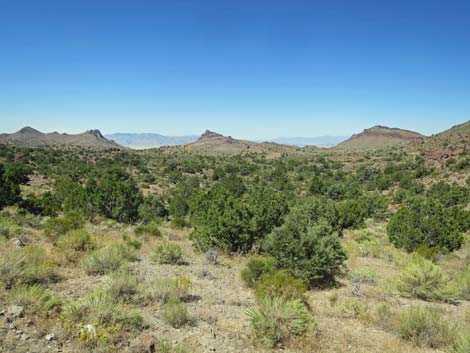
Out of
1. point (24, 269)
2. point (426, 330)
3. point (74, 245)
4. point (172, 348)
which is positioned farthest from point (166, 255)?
point (426, 330)

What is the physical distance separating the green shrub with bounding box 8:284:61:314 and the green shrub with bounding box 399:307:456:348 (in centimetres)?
596

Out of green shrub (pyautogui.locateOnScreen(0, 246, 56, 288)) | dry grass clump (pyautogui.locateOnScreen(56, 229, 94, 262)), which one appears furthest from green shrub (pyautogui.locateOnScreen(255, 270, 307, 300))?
dry grass clump (pyautogui.locateOnScreen(56, 229, 94, 262))

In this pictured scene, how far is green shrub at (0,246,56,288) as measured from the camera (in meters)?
5.82

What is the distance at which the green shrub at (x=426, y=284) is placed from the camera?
25.4 ft

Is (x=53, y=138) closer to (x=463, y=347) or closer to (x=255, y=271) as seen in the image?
(x=255, y=271)

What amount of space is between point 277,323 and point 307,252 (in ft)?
14.3

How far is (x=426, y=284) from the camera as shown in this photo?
7.91 meters

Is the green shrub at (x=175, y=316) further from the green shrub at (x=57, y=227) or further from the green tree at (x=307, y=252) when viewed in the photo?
the green shrub at (x=57, y=227)

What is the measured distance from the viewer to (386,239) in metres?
18.6

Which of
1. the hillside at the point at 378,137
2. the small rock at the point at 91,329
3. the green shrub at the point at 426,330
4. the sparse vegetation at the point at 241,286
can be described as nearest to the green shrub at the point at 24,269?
the sparse vegetation at the point at 241,286

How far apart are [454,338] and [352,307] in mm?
1866

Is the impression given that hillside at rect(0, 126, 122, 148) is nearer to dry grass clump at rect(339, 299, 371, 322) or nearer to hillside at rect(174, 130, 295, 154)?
hillside at rect(174, 130, 295, 154)

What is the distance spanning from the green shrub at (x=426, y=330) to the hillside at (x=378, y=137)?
14580 cm

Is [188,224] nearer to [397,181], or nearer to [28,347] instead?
[28,347]
